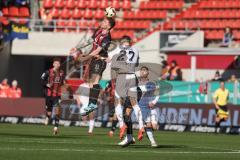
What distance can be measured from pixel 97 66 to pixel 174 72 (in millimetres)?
14618

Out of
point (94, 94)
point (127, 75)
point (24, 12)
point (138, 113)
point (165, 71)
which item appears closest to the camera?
point (138, 113)

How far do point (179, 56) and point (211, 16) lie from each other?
126 inches

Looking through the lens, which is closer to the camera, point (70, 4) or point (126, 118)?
point (126, 118)

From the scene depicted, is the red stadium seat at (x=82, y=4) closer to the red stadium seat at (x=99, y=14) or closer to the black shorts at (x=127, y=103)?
the red stadium seat at (x=99, y=14)

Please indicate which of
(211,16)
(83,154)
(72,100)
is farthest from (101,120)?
(83,154)

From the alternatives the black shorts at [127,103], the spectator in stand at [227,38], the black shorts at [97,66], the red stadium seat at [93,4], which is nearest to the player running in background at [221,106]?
the spectator in stand at [227,38]

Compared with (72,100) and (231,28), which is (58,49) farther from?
(72,100)

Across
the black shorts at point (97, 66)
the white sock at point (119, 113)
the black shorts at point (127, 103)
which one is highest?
the black shorts at point (97, 66)

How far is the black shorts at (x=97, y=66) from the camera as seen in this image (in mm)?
20994

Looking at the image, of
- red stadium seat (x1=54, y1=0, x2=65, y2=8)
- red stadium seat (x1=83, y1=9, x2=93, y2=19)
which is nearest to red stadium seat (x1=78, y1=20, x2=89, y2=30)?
red stadium seat (x1=83, y1=9, x2=93, y2=19)

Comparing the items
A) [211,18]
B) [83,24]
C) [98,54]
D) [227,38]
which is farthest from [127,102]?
[83,24]

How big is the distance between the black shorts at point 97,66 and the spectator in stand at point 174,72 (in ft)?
45.4

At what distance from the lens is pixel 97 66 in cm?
2134

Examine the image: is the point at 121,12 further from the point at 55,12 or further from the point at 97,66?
the point at 97,66
